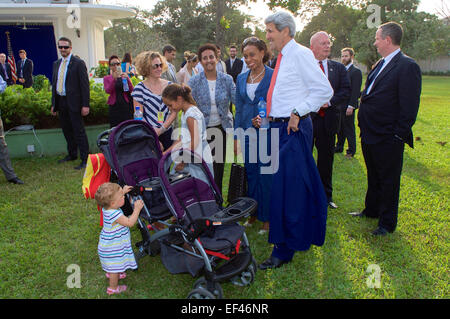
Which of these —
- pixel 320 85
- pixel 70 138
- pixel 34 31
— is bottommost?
pixel 70 138

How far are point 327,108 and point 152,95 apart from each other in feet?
7.49

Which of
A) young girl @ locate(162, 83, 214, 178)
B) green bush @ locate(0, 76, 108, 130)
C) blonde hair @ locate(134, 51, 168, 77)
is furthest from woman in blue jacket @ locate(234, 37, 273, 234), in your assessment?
green bush @ locate(0, 76, 108, 130)

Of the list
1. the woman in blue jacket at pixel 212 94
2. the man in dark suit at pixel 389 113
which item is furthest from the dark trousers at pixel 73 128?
the man in dark suit at pixel 389 113

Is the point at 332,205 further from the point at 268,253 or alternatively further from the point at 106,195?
the point at 106,195

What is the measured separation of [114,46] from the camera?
48.1m

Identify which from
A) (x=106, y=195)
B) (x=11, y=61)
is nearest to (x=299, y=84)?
(x=106, y=195)

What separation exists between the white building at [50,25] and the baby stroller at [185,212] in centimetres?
1339

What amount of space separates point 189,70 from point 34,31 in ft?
36.7

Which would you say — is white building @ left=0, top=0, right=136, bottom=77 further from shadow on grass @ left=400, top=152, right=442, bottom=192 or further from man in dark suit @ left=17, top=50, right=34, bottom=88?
shadow on grass @ left=400, top=152, right=442, bottom=192

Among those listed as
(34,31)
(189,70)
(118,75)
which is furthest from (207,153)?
(34,31)

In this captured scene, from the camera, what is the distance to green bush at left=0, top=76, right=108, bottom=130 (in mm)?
6738

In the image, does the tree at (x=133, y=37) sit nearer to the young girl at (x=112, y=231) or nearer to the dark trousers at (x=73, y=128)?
the dark trousers at (x=73, y=128)

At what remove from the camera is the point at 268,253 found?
3.62 meters

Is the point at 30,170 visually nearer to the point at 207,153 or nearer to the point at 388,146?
the point at 207,153
